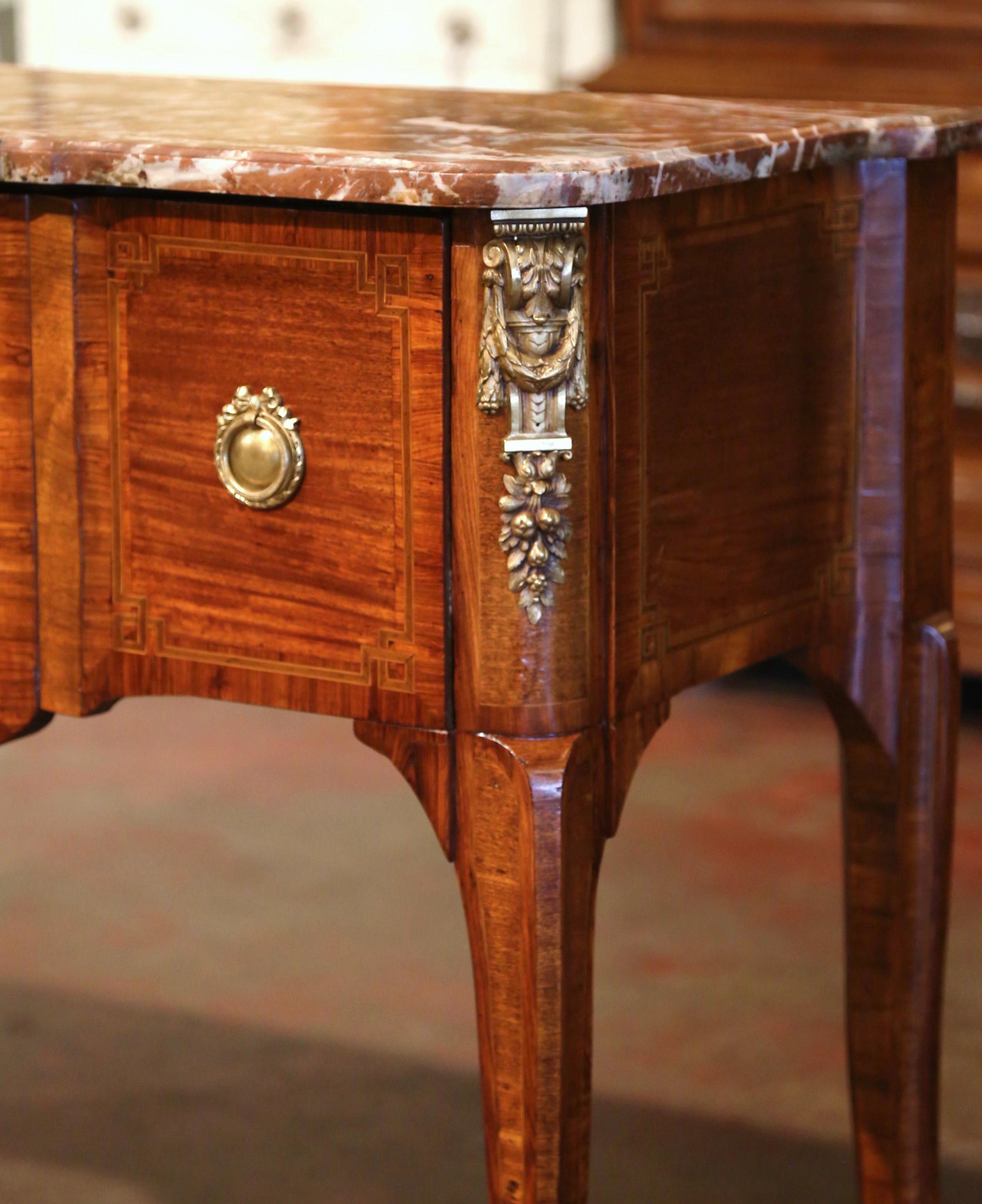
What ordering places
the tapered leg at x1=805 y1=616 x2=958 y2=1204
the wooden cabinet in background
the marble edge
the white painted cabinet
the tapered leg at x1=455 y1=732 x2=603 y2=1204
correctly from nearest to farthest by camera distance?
the marble edge
the tapered leg at x1=455 y1=732 x2=603 y2=1204
the tapered leg at x1=805 y1=616 x2=958 y2=1204
the wooden cabinet in background
the white painted cabinet

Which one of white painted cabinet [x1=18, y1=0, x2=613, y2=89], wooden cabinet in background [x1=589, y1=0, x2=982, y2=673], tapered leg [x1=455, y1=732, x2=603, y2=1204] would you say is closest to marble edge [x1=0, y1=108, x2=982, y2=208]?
tapered leg [x1=455, y1=732, x2=603, y2=1204]

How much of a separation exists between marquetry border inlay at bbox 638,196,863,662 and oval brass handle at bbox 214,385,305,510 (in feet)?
0.69

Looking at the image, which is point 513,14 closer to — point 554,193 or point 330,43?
point 330,43

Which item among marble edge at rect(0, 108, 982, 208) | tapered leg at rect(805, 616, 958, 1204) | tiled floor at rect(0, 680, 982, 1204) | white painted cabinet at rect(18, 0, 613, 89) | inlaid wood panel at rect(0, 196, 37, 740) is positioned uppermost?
white painted cabinet at rect(18, 0, 613, 89)

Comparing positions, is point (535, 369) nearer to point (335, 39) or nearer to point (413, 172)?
point (413, 172)

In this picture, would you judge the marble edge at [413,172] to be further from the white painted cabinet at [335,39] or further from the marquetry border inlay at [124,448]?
the white painted cabinet at [335,39]

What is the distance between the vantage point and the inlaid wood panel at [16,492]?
53.2 inches

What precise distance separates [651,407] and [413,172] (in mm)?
215

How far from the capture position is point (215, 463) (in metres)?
1.32

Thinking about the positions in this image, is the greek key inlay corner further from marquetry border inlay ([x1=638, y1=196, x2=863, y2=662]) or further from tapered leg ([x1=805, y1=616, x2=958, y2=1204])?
tapered leg ([x1=805, y1=616, x2=958, y2=1204])

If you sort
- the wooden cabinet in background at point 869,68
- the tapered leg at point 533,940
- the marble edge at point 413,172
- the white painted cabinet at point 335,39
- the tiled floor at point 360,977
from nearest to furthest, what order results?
1. the marble edge at point 413,172
2. the tapered leg at point 533,940
3. the tiled floor at point 360,977
4. the wooden cabinet in background at point 869,68
5. the white painted cabinet at point 335,39

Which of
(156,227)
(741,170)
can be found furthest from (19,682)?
(741,170)

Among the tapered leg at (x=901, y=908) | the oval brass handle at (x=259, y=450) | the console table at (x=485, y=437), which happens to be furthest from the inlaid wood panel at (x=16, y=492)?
the tapered leg at (x=901, y=908)

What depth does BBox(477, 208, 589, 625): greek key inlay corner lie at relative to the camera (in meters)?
1.20
